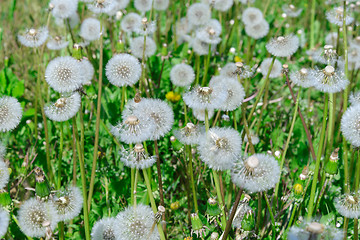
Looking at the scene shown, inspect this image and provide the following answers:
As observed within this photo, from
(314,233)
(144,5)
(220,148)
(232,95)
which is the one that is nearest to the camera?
(314,233)

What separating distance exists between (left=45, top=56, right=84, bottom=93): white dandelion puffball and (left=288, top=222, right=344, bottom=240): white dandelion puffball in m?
1.23

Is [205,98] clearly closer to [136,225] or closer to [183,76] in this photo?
[136,225]

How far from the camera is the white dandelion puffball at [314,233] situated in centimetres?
128

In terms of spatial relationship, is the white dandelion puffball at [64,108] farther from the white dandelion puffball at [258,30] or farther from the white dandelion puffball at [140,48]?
the white dandelion puffball at [258,30]

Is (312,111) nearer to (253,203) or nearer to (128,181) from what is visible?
(253,203)

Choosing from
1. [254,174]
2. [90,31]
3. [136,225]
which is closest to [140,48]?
[90,31]

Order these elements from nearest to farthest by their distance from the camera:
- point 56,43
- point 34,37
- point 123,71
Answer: point 123,71
point 34,37
point 56,43

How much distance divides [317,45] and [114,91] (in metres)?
2.24

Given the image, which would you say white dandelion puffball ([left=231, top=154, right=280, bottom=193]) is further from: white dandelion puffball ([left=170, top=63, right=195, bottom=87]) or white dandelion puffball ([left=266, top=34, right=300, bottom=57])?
white dandelion puffball ([left=170, top=63, right=195, bottom=87])

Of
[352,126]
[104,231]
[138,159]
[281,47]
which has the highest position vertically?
[281,47]

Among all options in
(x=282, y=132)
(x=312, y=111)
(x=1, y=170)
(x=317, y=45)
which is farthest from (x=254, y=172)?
(x=317, y=45)

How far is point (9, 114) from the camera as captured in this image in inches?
78.2

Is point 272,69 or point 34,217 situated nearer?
point 34,217

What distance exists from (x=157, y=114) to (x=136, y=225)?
493mm
